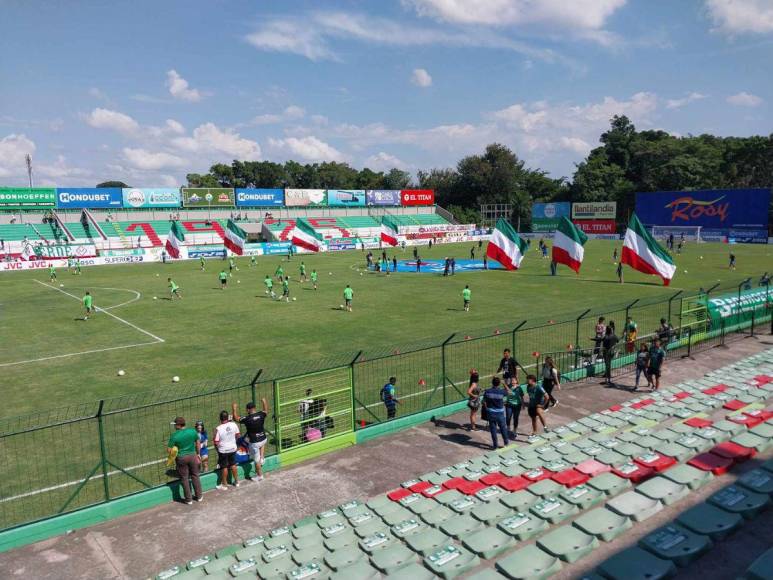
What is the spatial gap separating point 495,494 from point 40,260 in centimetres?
5725

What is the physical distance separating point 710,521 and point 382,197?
89.7m

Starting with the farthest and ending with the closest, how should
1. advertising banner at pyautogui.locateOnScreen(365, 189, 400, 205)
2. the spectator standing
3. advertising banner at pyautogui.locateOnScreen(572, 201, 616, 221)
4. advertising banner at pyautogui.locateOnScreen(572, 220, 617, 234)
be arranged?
advertising banner at pyautogui.locateOnScreen(365, 189, 400, 205)
advertising banner at pyautogui.locateOnScreen(572, 220, 617, 234)
advertising banner at pyautogui.locateOnScreen(572, 201, 616, 221)
the spectator standing

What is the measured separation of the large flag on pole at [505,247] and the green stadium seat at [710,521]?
25.1m

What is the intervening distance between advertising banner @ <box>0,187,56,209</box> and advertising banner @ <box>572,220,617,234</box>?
69.7 m

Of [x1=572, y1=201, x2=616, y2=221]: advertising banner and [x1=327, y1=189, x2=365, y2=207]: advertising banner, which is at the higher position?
[x1=327, y1=189, x2=365, y2=207]: advertising banner

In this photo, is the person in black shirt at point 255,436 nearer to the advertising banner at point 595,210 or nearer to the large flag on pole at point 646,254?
the large flag on pole at point 646,254

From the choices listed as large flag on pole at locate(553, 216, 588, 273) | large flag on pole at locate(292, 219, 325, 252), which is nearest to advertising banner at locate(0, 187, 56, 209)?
large flag on pole at locate(292, 219, 325, 252)

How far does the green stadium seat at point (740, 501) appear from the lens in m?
6.96

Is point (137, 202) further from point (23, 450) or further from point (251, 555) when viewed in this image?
point (251, 555)

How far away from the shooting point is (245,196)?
81.7 meters

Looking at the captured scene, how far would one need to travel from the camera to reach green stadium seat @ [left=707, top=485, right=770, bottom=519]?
6961 mm

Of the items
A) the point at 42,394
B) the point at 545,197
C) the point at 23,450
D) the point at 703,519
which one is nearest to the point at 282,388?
the point at 23,450

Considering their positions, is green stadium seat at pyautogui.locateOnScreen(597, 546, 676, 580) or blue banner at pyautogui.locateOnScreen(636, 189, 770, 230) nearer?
green stadium seat at pyautogui.locateOnScreen(597, 546, 676, 580)

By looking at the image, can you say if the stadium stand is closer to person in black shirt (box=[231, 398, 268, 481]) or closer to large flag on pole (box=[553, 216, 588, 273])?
person in black shirt (box=[231, 398, 268, 481])
